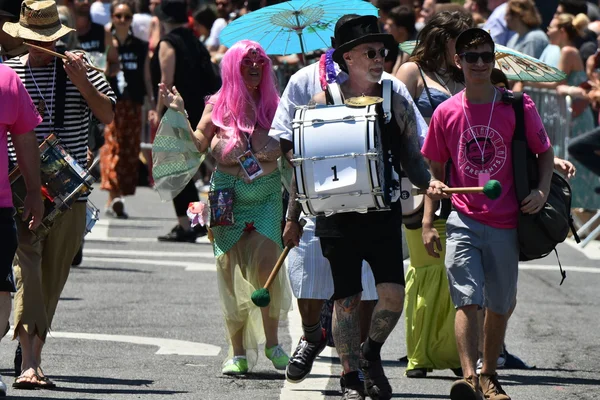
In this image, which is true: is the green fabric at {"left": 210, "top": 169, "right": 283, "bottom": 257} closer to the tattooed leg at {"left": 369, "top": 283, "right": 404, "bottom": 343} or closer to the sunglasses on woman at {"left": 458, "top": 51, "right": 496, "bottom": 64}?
the tattooed leg at {"left": 369, "top": 283, "right": 404, "bottom": 343}

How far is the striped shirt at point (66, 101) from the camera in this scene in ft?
27.7

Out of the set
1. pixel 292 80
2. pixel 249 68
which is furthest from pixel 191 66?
pixel 292 80

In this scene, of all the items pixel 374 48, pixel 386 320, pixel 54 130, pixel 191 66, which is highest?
pixel 374 48

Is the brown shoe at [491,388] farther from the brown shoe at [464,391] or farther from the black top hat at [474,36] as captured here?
the black top hat at [474,36]

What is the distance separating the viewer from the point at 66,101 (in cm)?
849

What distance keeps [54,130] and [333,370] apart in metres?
2.08

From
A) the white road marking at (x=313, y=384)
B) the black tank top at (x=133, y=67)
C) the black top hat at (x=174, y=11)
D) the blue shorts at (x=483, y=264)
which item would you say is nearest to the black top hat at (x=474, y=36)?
the blue shorts at (x=483, y=264)

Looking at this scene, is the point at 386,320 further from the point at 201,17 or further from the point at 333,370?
the point at 201,17

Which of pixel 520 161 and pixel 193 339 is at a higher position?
pixel 520 161

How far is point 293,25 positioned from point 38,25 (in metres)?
1.73

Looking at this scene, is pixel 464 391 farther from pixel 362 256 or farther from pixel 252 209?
pixel 252 209

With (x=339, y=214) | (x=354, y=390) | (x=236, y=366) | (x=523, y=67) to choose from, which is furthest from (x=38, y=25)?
(x=523, y=67)

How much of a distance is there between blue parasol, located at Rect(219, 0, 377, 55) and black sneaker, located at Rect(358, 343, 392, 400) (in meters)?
2.34

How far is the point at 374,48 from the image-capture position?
762 cm
